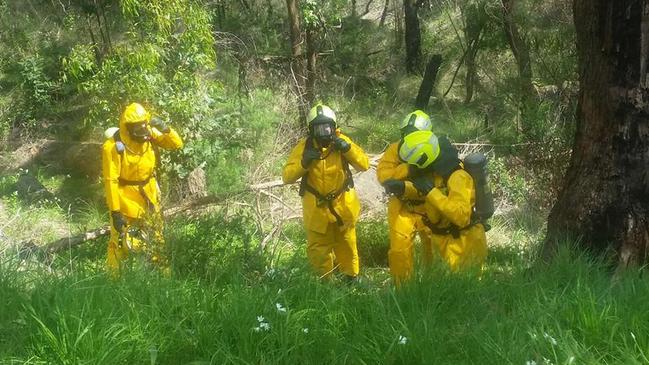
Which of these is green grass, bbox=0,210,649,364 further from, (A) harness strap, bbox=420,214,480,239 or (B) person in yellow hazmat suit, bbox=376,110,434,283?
(B) person in yellow hazmat suit, bbox=376,110,434,283

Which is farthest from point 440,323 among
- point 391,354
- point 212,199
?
point 212,199

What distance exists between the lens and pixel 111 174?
233 inches

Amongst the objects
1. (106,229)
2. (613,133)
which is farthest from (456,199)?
(106,229)

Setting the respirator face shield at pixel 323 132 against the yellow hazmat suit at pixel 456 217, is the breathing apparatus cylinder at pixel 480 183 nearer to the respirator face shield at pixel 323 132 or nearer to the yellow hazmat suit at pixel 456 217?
the yellow hazmat suit at pixel 456 217

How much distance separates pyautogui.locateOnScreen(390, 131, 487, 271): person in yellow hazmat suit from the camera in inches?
179

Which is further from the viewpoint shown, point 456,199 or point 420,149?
point 420,149

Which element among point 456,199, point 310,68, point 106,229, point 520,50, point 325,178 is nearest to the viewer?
point 456,199

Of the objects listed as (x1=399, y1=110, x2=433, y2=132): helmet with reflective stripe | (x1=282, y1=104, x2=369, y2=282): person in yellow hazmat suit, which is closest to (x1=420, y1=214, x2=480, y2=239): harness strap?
(x1=399, y1=110, x2=433, y2=132): helmet with reflective stripe

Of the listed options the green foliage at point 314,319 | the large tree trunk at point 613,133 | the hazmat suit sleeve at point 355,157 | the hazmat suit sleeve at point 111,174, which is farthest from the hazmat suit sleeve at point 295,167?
the large tree trunk at point 613,133

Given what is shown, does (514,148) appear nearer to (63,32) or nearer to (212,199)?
(212,199)

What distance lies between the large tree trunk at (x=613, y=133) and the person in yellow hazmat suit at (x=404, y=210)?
1328 mm

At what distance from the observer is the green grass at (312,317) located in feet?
8.07

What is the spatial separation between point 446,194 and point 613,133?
1.39 m

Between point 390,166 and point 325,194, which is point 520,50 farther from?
point 325,194
